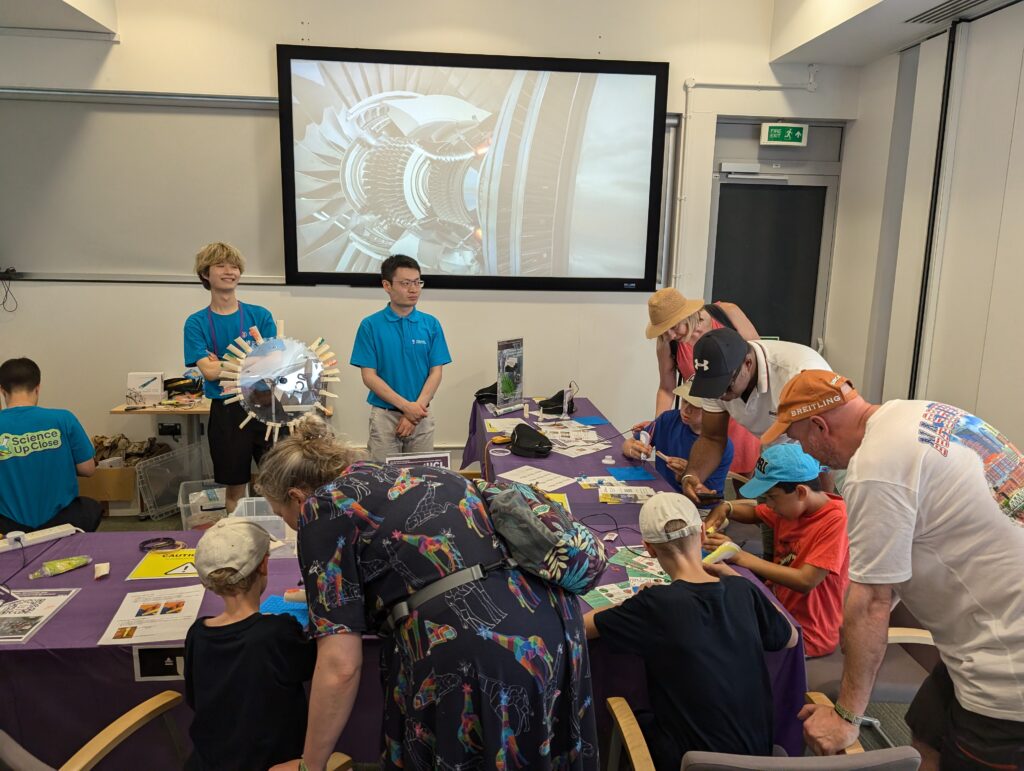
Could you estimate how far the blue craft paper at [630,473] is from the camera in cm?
289

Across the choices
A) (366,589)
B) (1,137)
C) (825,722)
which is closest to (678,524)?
(825,722)

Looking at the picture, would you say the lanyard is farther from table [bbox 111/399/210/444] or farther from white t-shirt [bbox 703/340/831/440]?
white t-shirt [bbox 703/340/831/440]

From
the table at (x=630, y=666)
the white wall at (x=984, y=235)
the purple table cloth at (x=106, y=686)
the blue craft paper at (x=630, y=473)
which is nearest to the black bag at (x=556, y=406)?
the blue craft paper at (x=630, y=473)

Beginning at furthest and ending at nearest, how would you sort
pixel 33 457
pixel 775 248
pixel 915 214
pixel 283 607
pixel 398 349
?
pixel 775 248 < pixel 915 214 < pixel 398 349 < pixel 33 457 < pixel 283 607

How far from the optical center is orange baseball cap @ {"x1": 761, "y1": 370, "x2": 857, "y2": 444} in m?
1.59

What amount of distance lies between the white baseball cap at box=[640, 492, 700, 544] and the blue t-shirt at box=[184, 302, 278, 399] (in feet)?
8.00

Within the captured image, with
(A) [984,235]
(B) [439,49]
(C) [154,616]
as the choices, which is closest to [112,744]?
(C) [154,616]

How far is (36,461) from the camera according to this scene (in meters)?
2.66

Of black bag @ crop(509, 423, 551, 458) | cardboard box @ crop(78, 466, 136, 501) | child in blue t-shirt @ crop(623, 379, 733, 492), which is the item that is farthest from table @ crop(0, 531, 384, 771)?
cardboard box @ crop(78, 466, 136, 501)

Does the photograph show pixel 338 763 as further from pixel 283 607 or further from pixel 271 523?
pixel 271 523

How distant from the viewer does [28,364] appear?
8.85ft

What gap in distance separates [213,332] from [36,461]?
40.2 inches

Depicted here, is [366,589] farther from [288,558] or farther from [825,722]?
[825,722]

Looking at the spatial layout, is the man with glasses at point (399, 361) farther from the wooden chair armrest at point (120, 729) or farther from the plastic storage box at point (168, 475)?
the wooden chair armrest at point (120, 729)
